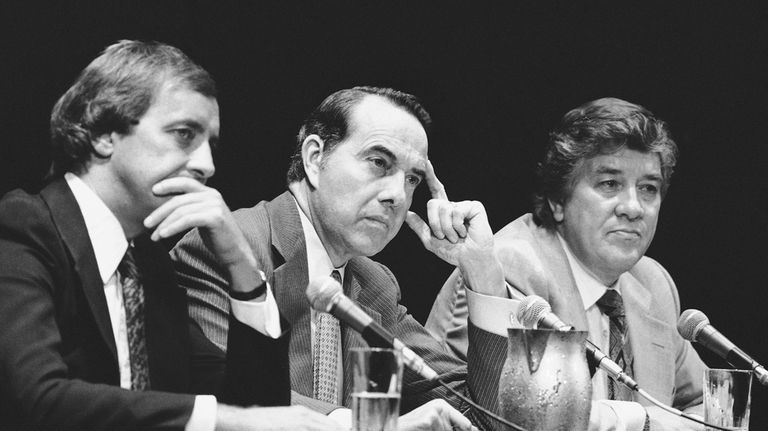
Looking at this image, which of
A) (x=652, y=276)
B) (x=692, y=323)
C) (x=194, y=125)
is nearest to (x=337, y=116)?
(x=194, y=125)

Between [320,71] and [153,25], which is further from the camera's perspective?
[320,71]

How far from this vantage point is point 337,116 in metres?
2.84

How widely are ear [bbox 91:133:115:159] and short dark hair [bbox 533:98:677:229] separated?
1852mm

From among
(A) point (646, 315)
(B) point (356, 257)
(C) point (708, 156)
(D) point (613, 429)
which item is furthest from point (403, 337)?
(C) point (708, 156)

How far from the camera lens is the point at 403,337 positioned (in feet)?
9.39

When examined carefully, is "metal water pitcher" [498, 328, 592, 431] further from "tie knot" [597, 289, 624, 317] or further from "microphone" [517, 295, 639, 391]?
"tie knot" [597, 289, 624, 317]

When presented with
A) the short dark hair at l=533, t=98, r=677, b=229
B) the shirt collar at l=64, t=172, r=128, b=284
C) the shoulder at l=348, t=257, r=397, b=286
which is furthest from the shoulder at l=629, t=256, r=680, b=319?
the shirt collar at l=64, t=172, r=128, b=284

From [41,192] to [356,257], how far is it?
113 centimetres

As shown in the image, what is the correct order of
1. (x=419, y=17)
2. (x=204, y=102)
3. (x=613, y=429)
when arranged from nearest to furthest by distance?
(x=204, y=102) → (x=613, y=429) → (x=419, y=17)

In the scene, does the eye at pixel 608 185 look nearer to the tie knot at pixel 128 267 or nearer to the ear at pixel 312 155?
the ear at pixel 312 155

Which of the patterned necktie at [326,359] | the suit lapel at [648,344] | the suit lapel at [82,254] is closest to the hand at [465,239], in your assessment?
the patterned necktie at [326,359]

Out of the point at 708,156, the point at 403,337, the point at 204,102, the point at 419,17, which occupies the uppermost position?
the point at 419,17

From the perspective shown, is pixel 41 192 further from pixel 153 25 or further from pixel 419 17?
pixel 419 17

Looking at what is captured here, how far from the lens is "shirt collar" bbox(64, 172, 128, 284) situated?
1.97 metres
